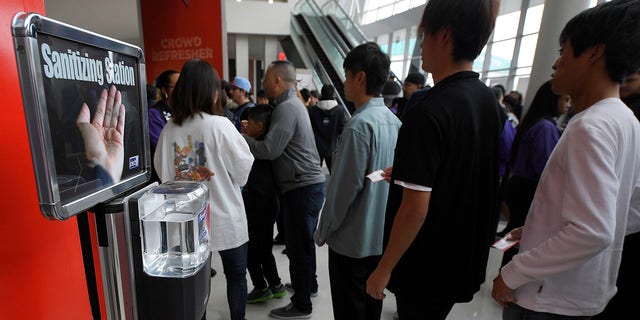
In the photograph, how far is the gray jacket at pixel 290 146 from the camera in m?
2.06

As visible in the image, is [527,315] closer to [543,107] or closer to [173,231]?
[173,231]

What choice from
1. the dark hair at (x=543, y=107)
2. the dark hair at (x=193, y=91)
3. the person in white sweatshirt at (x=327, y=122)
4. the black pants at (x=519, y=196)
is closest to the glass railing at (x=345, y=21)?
the person in white sweatshirt at (x=327, y=122)

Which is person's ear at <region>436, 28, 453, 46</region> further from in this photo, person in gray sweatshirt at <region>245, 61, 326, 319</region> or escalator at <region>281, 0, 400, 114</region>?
escalator at <region>281, 0, 400, 114</region>

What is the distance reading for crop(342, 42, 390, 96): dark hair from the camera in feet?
5.01

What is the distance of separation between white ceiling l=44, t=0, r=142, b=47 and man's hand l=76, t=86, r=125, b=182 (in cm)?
931

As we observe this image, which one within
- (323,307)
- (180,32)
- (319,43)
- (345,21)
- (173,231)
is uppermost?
(345,21)

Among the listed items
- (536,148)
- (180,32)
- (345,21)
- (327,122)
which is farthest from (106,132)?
(345,21)

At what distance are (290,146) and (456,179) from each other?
131cm

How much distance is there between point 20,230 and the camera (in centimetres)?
86

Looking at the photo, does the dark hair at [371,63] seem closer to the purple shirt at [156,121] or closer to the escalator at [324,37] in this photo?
the purple shirt at [156,121]

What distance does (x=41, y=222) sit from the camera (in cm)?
94

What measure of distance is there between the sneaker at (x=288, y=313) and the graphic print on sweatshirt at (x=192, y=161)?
1195mm

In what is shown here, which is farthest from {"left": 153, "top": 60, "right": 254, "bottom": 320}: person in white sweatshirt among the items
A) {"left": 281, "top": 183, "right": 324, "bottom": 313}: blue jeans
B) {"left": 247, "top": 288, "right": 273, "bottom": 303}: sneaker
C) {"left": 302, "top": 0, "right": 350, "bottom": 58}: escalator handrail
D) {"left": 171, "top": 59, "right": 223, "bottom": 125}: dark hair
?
{"left": 302, "top": 0, "right": 350, "bottom": 58}: escalator handrail

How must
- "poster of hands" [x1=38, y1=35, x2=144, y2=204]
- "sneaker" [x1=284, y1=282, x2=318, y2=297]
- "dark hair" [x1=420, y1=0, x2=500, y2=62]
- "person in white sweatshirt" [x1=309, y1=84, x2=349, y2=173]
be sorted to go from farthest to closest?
"person in white sweatshirt" [x1=309, y1=84, x2=349, y2=173] < "sneaker" [x1=284, y1=282, x2=318, y2=297] < "dark hair" [x1=420, y1=0, x2=500, y2=62] < "poster of hands" [x1=38, y1=35, x2=144, y2=204]
